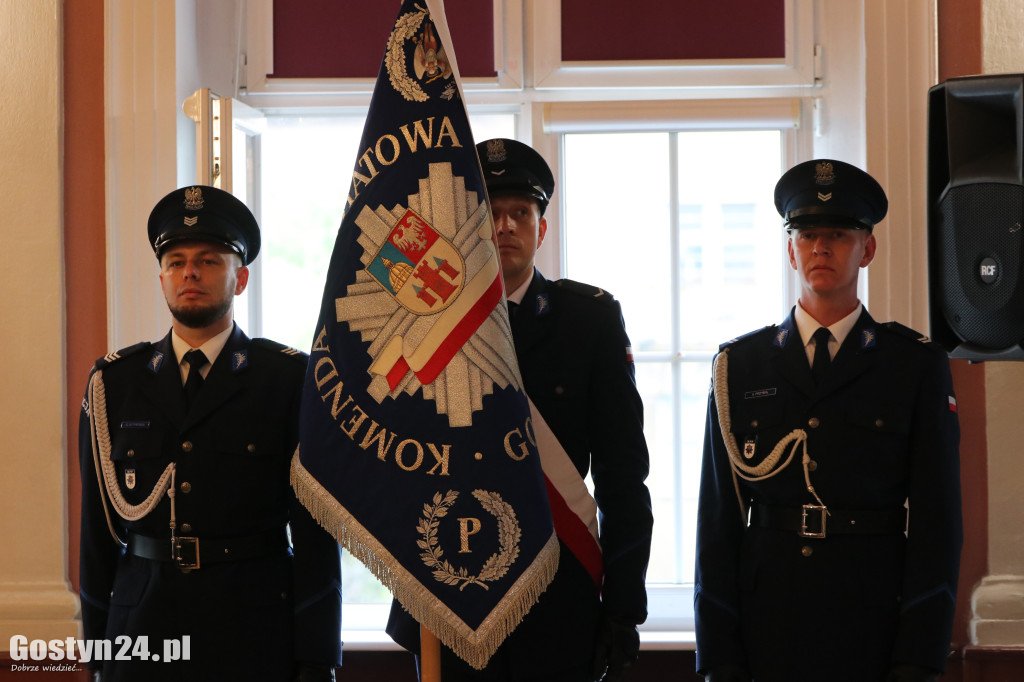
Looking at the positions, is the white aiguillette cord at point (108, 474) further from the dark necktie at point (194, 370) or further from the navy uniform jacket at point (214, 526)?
the dark necktie at point (194, 370)

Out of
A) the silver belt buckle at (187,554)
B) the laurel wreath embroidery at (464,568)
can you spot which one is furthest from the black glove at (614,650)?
the silver belt buckle at (187,554)

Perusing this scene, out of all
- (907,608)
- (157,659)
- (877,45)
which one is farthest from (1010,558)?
(157,659)

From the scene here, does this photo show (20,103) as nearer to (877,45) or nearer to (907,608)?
(877,45)

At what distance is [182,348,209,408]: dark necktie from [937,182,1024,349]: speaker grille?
154cm

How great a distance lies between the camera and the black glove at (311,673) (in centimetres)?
174

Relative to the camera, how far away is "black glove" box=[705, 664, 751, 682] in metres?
1.76

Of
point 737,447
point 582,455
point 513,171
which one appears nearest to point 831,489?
point 737,447

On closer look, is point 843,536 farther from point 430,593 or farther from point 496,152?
point 496,152

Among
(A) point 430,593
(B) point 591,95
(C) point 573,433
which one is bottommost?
(A) point 430,593

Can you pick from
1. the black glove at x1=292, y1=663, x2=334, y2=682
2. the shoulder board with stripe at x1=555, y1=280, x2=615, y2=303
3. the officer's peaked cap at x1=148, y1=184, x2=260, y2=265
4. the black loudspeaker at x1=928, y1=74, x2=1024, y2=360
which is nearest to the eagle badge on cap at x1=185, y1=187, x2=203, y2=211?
the officer's peaked cap at x1=148, y1=184, x2=260, y2=265

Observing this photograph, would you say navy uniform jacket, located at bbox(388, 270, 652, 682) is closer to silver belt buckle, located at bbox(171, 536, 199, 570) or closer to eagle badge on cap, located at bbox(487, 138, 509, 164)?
eagle badge on cap, located at bbox(487, 138, 509, 164)

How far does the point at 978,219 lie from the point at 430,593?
1.33 m

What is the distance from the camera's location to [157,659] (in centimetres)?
171

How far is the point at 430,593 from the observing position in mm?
1539
